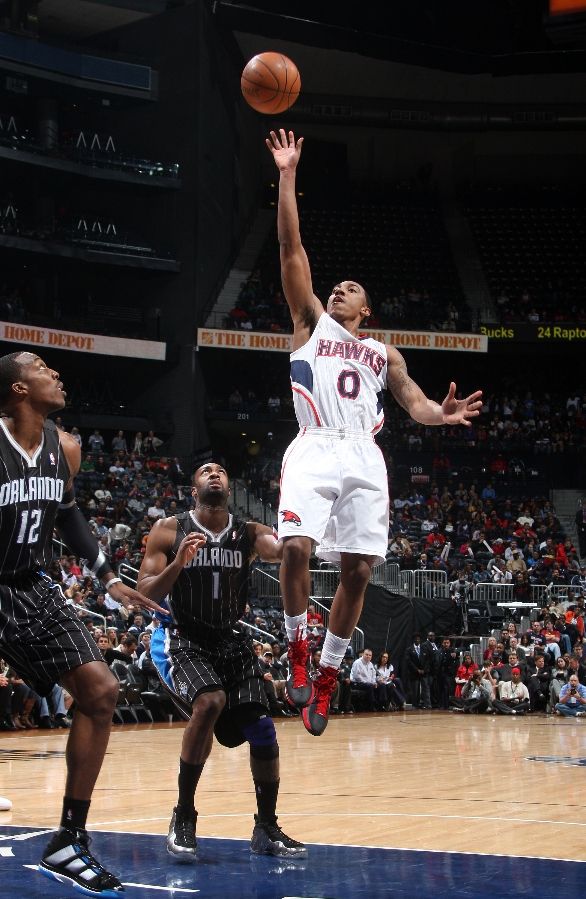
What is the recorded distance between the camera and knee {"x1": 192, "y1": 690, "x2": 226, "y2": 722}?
680 centimetres

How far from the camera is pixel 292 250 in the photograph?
603 centimetres

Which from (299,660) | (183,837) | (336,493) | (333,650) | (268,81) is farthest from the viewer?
(183,837)

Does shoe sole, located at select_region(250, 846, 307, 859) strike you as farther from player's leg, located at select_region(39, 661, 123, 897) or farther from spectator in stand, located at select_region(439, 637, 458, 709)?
spectator in stand, located at select_region(439, 637, 458, 709)

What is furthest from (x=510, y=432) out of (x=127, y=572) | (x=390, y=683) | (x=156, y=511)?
(x=127, y=572)

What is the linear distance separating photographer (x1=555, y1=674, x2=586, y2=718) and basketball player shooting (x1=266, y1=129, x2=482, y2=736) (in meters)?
16.2

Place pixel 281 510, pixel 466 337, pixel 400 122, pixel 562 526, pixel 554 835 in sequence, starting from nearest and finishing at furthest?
1. pixel 281 510
2. pixel 554 835
3. pixel 562 526
4. pixel 466 337
5. pixel 400 122

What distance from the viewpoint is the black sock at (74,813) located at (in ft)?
17.7

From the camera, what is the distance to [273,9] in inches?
1305

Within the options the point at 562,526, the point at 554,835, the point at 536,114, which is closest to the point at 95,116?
the point at 536,114

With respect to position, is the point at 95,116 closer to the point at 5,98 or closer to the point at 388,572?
the point at 5,98

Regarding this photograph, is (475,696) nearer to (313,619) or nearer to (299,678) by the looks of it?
(313,619)

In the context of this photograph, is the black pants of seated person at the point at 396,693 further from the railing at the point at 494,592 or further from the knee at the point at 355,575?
the knee at the point at 355,575

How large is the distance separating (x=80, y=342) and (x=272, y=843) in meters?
25.2

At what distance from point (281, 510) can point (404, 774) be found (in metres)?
6.56
